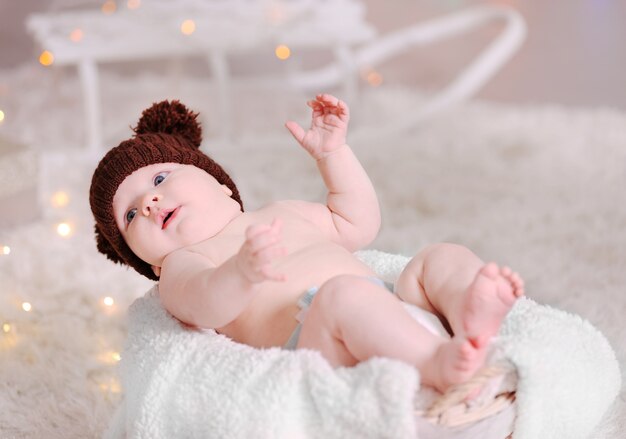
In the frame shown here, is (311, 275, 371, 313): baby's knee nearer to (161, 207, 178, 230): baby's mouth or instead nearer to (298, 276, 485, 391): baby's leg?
(298, 276, 485, 391): baby's leg

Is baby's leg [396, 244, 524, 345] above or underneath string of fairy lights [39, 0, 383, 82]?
underneath

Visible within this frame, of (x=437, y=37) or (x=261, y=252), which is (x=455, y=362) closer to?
(x=261, y=252)

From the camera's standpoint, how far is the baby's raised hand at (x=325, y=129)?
141 cm

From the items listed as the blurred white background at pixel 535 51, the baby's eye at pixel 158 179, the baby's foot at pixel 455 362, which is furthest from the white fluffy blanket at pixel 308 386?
the blurred white background at pixel 535 51

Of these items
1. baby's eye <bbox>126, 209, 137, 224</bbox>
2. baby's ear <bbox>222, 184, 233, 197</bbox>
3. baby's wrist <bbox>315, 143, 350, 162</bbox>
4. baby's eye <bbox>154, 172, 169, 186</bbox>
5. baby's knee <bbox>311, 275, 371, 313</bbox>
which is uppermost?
baby's wrist <bbox>315, 143, 350, 162</bbox>

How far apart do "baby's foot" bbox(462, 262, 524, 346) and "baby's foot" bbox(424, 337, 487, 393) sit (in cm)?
2

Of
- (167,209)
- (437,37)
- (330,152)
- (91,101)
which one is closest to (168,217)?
(167,209)

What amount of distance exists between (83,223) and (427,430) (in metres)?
1.28

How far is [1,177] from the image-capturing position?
2021 millimetres

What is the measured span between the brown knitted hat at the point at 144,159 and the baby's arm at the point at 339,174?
0.15m

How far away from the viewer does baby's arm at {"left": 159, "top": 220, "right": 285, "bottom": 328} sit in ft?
3.64

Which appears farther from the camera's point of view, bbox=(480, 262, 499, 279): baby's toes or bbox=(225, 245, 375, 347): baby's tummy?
bbox=(225, 245, 375, 347): baby's tummy

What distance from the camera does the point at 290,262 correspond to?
1.31 m

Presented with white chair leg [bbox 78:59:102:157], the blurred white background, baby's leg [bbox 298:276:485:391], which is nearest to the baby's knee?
baby's leg [bbox 298:276:485:391]
